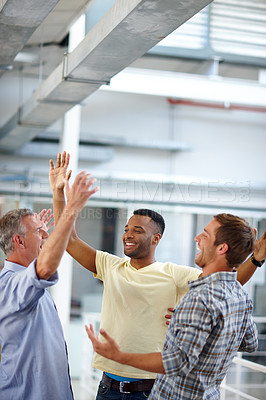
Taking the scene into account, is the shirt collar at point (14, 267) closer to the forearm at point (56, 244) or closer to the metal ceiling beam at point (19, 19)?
the forearm at point (56, 244)

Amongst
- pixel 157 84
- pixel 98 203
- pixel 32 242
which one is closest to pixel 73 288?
pixel 98 203

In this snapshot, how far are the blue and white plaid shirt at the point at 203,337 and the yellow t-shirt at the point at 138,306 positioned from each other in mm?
377

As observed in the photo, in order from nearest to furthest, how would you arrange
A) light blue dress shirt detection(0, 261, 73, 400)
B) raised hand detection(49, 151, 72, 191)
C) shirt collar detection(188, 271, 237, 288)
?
shirt collar detection(188, 271, 237, 288) < light blue dress shirt detection(0, 261, 73, 400) < raised hand detection(49, 151, 72, 191)

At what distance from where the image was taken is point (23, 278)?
5.48 feet

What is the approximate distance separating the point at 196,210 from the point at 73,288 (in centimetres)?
297

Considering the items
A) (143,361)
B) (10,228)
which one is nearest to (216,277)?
(143,361)

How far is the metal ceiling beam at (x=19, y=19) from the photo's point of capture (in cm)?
210

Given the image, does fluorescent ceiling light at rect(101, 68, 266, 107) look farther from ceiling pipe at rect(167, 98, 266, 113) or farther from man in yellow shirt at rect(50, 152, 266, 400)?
ceiling pipe at rect(167, 98, 266, 113)

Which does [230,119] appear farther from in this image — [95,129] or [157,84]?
[157,84]

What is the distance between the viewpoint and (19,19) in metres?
2.30

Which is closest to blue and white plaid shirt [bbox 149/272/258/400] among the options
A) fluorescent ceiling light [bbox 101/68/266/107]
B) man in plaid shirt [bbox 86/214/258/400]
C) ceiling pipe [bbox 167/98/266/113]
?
man in plaid shirt [bbox 86/214/258/400]

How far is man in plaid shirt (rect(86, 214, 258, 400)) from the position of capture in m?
1.45

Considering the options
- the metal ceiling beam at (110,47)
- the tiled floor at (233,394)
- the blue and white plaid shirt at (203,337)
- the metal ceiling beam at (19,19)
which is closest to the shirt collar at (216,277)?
the blue and white plaid shirt at (203,337)

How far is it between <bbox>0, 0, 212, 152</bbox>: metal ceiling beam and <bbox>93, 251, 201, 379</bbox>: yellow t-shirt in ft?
3.15
